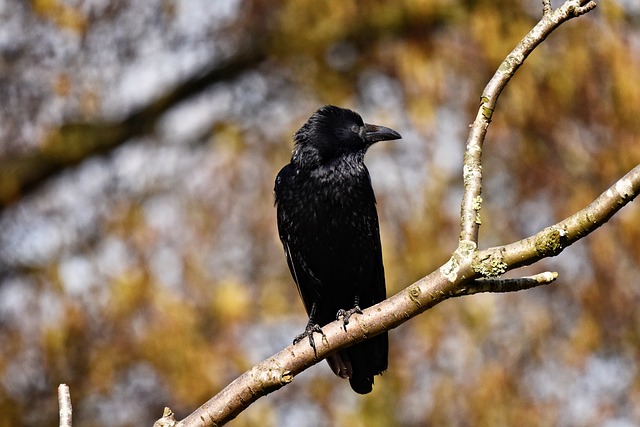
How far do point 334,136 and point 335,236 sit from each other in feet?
2.07

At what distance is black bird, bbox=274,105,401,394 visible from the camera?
4.98m

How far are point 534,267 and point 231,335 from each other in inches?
95.8

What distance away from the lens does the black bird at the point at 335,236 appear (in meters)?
4.98

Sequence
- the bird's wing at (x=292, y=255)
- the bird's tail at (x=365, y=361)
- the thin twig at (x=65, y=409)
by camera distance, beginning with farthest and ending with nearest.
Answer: the bird's wing at (x=292, y=255)
the bird's tail at (x=365, y=361)
the thin twig at (x=65, y=409)

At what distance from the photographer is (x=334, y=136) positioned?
5.46 m

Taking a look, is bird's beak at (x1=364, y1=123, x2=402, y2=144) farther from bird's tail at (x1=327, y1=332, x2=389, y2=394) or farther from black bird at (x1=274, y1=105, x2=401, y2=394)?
bird's tail at (x1=327, y1=332, x2=389, y2=394)

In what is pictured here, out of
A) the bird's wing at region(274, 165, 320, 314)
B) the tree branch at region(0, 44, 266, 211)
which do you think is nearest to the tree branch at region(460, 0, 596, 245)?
the bird's wing at region(274, 165, 320, 314)

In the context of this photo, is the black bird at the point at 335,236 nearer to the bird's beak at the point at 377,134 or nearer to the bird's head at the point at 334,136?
the bird's head at the point at 334,136

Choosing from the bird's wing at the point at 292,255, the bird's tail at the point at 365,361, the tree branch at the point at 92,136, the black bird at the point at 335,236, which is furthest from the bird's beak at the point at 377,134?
the tree branch at the point at 92,136

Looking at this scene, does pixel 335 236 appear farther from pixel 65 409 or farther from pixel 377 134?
pixel 65 409

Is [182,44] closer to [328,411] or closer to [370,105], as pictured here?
[370,105]

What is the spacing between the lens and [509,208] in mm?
8141

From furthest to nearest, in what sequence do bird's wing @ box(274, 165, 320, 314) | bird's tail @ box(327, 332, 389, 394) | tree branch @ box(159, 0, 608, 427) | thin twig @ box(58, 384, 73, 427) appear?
bird's wing @ box(274, 165, 320, 314) < bird's tail @ box(327, 332, 389, 394) < thin twig @ box(58, 384, 73, 427) < tree branch @ box(159, 0, 608, 427)

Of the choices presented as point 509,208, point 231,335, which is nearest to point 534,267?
point 509,208
